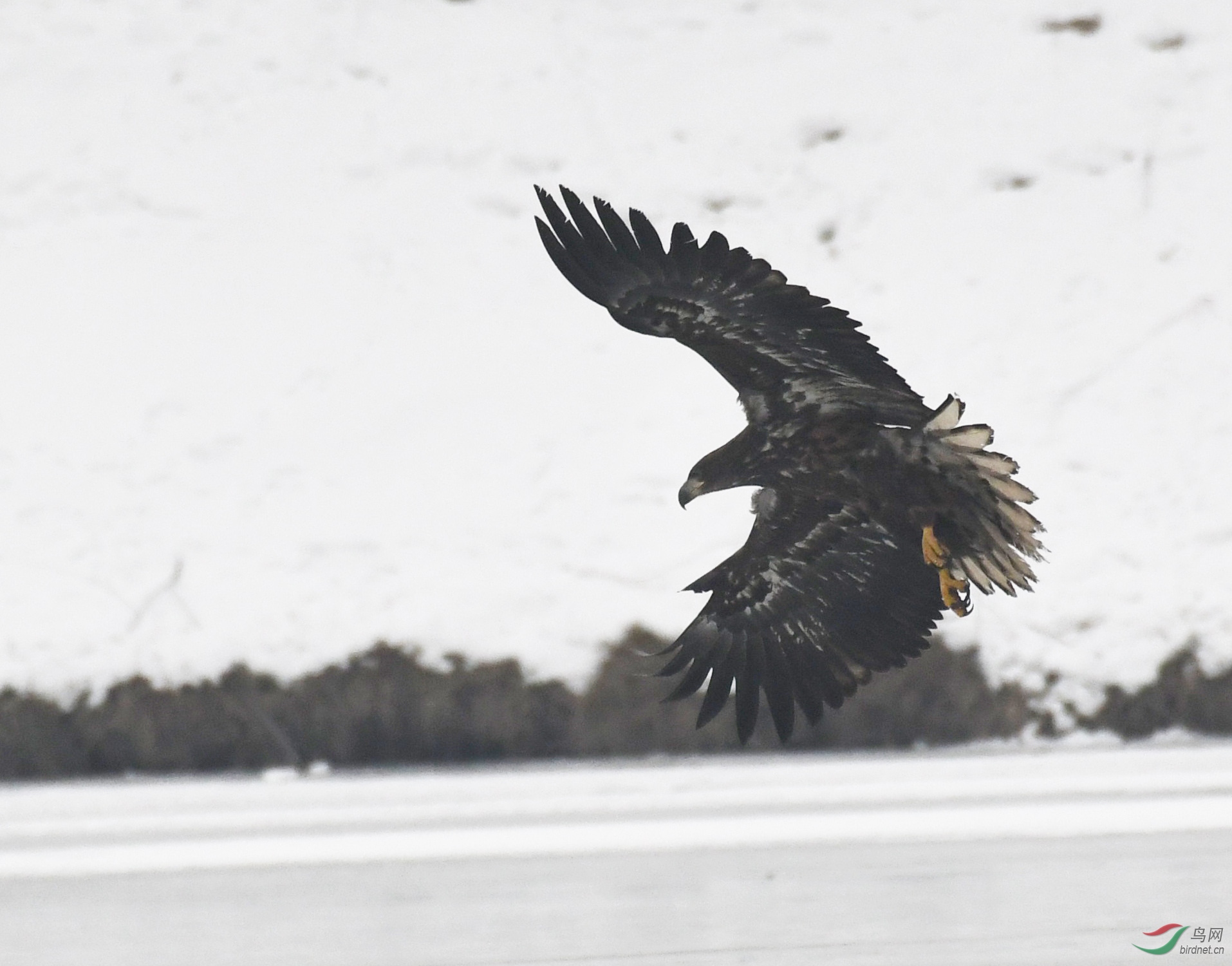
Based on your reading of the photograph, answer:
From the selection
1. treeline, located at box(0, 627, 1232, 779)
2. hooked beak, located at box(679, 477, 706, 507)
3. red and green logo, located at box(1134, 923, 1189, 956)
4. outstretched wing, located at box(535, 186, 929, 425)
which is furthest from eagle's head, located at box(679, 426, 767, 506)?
treeline, located at box(0, 627, 1232, 779)

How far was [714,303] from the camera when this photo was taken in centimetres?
257

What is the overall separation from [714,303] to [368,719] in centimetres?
207

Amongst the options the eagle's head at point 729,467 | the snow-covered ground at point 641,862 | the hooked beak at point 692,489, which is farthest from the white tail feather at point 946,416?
the snow-covered ground at point 641,862

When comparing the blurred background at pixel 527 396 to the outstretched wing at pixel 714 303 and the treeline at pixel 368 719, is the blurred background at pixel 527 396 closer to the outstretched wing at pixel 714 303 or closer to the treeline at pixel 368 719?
the treeline at pixel 368 719

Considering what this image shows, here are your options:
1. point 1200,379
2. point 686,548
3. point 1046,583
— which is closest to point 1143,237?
point 1200,379


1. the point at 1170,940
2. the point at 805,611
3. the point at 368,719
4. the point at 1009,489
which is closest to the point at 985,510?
the point at 1009,489

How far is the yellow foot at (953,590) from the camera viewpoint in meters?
2.83

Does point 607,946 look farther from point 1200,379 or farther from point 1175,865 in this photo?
point 1200,379

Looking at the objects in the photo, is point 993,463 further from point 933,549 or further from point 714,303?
point 714,303

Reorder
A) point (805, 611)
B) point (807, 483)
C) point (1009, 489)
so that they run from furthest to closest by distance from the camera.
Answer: point (805, 611) < point (807, 483) < point (1009, 489)

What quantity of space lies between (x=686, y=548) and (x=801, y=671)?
1.33 metres

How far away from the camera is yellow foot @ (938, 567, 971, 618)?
111 inches

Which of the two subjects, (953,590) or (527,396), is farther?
(527,396)

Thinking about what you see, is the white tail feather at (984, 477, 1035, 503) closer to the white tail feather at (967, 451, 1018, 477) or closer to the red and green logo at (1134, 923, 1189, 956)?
the white tail feather at (967, 451, 1018, 477)
